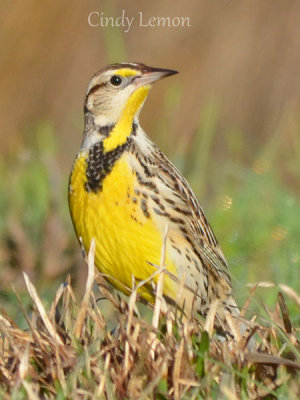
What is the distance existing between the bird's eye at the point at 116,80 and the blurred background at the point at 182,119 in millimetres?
915

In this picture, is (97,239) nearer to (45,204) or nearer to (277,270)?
(277,270)

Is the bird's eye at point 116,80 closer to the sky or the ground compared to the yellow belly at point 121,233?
closer to the sky

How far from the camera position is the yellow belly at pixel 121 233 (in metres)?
3.75

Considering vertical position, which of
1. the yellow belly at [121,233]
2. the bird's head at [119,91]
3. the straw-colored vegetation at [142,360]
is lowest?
the straw-colored vegetation at [142,360]

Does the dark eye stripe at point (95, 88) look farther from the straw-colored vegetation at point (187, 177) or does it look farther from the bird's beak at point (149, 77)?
the straw-colored vegetation at point (187, 177)

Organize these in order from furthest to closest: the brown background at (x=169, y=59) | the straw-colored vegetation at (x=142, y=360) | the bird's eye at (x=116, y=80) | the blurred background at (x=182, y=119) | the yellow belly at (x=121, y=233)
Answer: the brown background at (x=169, y=59) → the blurred background at (x=182, y=119) → the bird's eye at (x=116, y=80) → the yellow belly at (x=121, y=233) → the straw-colored vegetation at (x=142, y=360)

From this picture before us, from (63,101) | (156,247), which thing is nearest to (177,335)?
(156,247)

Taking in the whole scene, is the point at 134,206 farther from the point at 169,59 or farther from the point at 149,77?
the point at 169,59

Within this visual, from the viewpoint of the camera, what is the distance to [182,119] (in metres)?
7.50

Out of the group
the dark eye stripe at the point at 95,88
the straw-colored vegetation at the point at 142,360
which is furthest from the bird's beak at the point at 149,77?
the straw-colored vegetation at the point at 142,360

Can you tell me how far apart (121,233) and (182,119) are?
12.5 feet

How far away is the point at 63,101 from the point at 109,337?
16.8ft

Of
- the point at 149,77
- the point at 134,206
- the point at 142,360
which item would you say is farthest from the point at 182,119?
the point at 142,360

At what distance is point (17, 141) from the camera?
7.35m
